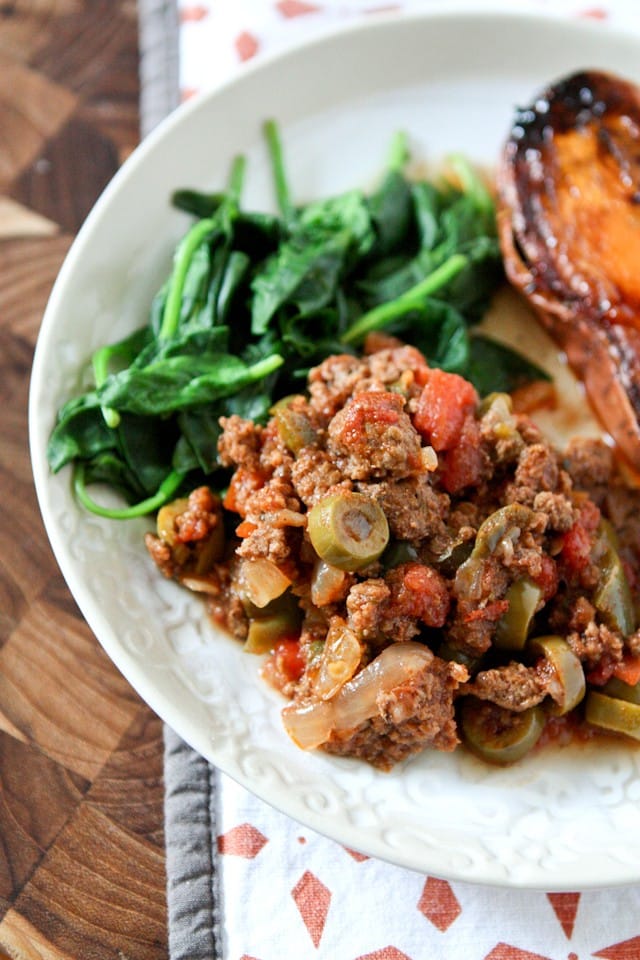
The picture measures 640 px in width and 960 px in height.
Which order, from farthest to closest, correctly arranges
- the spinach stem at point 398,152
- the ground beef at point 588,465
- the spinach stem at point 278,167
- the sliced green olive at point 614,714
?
1. the spinach stem at point 398,152
2. the spinach stem at point 278,167
3. the ground beef at point 588,465
4. the sliced green olive at point 614,714

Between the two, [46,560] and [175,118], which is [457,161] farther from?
[46,560]

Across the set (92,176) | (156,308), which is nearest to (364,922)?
(156,308)

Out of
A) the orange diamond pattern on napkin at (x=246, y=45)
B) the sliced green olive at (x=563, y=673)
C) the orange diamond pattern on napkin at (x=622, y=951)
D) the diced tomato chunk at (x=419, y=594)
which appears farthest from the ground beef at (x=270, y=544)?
the orange diamond pattern on napkin at (x=246, y=45)

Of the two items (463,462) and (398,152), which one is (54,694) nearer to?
(463,462)

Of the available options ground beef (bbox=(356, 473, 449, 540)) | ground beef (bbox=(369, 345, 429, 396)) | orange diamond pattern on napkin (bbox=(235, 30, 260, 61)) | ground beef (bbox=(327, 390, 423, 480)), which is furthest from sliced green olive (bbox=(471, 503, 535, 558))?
orange diamond pattern on napkin (bbox=(235, 30, 260, 61))

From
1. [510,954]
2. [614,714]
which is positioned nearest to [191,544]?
[614,714]

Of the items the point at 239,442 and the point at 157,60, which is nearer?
the point at 239,442

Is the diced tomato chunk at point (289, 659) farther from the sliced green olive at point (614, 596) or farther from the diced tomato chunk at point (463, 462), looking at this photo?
the sliced green olive at point (614, 596)
